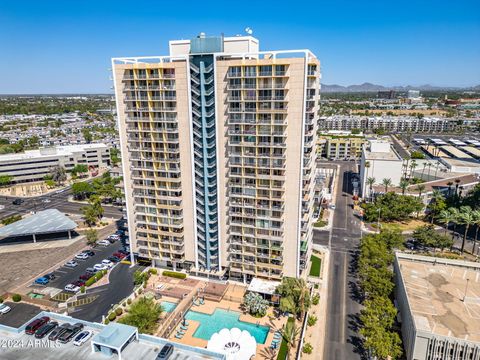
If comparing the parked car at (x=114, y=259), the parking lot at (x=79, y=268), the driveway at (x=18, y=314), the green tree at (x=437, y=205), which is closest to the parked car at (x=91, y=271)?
the parking lot at (x=79, y=268)

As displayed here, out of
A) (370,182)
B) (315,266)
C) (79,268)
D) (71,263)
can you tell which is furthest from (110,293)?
(370,182)

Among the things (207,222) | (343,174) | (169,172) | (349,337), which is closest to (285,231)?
(207,222)

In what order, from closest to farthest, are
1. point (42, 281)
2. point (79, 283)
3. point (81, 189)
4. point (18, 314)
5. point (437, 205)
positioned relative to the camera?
1. point (18, 314)
2. point (79, 283)
3. point (42, 281)
4. point (437, 205)
5. point (81, 189)

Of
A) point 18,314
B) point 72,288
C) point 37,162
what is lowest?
point 18,314

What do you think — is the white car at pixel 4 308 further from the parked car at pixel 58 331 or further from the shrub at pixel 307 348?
the shrub at pixel 307 348

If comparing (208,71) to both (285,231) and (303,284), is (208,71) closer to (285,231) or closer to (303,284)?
(285,231)

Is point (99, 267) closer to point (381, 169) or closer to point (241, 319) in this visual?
point (241, 319)
